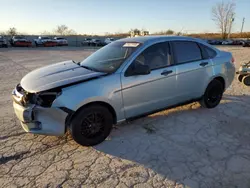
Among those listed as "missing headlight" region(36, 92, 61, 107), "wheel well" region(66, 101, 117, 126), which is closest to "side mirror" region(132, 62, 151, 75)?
"wheel well" region(66, 101, 117, 126)

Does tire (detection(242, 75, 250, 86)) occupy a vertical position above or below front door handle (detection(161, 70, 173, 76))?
below

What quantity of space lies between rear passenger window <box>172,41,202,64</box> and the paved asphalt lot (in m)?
1.21

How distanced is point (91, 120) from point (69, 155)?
59 centimetres

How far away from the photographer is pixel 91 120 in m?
3.15

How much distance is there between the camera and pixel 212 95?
468 cm

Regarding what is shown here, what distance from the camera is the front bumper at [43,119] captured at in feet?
9.36

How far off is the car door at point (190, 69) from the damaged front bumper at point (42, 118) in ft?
7.37

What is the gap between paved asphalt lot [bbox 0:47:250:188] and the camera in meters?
2.51

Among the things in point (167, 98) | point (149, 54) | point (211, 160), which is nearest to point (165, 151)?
point (211, 160)

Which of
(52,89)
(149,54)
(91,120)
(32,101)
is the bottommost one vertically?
(91,120)

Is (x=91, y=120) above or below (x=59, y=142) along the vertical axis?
above

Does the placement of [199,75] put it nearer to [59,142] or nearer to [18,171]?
[59,142]

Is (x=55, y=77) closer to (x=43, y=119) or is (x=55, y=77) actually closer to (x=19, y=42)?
(x=43, y=119)

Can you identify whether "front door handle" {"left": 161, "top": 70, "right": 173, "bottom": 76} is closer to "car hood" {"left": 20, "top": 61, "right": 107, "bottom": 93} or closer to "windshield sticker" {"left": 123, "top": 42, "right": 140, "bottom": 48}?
"windshield sticker" {"left": 123, "top": 42, "right": 140, "bottom": 48}
